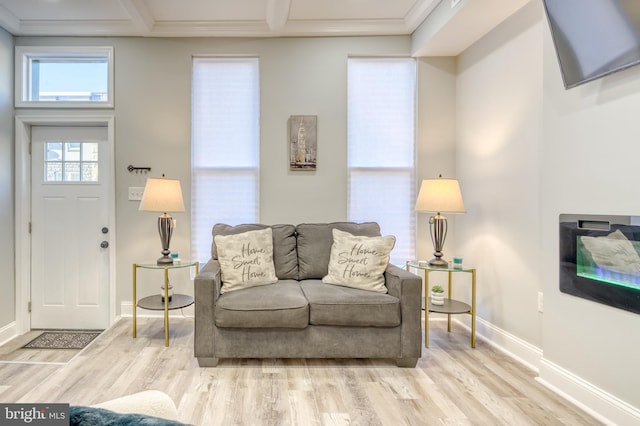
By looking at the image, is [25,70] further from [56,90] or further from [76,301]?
[76,301]

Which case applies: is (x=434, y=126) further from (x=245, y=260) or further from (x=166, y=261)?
(x=166, y=261)

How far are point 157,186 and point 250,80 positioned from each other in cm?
142

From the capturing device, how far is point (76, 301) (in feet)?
10.8

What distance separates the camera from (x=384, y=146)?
3361mm

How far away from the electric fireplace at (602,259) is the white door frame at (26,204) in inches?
148

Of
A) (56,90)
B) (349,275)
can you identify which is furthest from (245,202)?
(56,90)

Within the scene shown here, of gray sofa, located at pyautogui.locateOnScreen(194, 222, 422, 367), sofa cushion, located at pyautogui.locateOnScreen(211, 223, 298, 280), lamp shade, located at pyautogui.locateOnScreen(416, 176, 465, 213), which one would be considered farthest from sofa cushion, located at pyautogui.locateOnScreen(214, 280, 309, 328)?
lamp shade, located at pyautogui.locateOnScreen(416, 176, 465, 213)

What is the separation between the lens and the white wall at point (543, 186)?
1.66 meters

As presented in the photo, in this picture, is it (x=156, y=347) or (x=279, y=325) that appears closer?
(x=279, y=325)

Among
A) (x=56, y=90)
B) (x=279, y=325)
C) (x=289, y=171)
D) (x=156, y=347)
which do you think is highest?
(x=56, y=90)

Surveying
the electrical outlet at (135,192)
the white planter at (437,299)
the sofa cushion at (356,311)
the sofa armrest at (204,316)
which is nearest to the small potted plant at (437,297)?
the white planter at (437,299)

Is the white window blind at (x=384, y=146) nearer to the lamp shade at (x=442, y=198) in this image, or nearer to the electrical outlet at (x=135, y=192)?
the lamp shade at (x=442, y=198)

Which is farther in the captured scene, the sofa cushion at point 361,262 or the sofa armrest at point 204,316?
Answer: the sofa cushion at point 361,262

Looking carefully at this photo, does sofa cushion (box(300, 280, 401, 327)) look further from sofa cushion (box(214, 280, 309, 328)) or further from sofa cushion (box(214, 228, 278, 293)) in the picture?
sofa cushion (box(214, 228, 278, 293))
